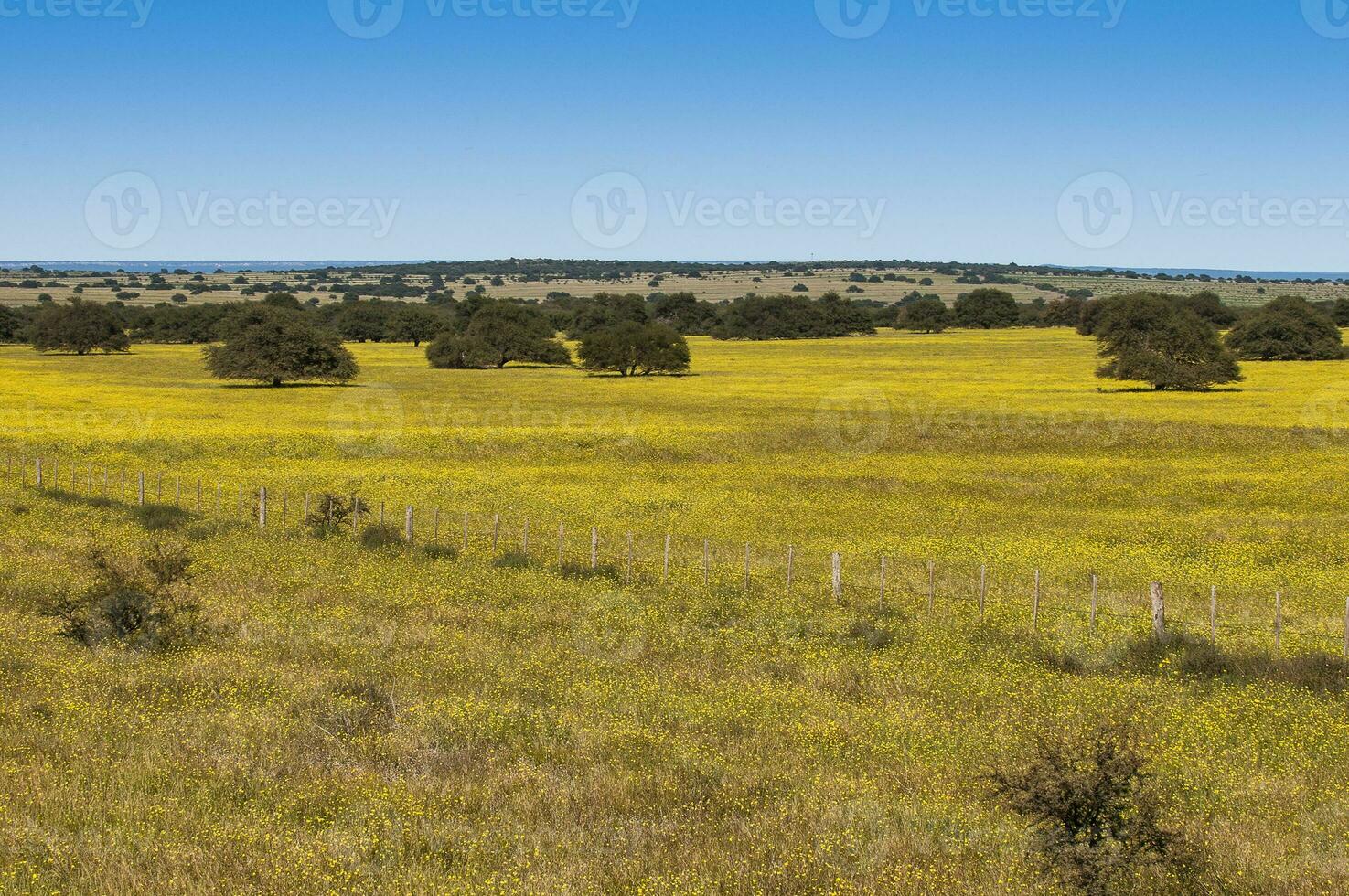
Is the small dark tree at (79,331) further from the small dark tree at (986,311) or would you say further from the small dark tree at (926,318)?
the small dark tree at (986,311)

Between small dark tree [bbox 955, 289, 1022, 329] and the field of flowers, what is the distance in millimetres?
135209

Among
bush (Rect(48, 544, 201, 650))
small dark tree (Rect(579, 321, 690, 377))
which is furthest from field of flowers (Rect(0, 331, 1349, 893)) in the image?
small dark tree (Rect(579, 321, 690, 377))

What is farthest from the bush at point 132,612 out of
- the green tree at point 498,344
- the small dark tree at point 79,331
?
the small dark tree at point 79,331

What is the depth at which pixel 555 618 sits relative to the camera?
20391 millimetres

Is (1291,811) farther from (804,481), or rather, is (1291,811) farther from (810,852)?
(804,481)

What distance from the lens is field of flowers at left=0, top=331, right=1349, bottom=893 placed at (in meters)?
10.5

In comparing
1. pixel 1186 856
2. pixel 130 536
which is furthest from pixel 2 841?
pixel 130 536

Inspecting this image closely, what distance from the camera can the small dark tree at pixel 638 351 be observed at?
101 metres

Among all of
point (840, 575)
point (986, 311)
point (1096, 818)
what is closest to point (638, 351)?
point (840, 575)

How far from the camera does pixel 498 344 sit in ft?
368

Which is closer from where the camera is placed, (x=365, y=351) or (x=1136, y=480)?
(x=1136, y=480)

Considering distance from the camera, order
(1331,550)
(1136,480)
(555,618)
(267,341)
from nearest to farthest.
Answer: (555,618) → (1331,550) → (1136,480) → (267,341)

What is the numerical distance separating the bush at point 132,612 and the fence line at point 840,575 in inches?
317

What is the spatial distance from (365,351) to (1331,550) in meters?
118
